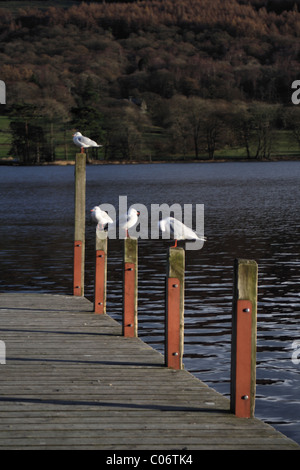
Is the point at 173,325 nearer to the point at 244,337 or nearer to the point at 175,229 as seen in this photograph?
the point at 244,337

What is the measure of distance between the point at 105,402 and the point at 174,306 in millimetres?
1943

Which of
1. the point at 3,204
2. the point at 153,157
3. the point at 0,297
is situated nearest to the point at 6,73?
the point at 153,157

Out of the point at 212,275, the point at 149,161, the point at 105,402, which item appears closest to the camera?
the point at 105,402

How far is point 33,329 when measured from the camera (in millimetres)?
11102

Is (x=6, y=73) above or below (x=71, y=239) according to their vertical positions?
above

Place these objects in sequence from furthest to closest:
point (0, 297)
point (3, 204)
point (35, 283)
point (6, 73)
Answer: point (6, 73)
point (3, 204)
point (35, 283)
point (0, 297)

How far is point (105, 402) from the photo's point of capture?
23.9 ft
